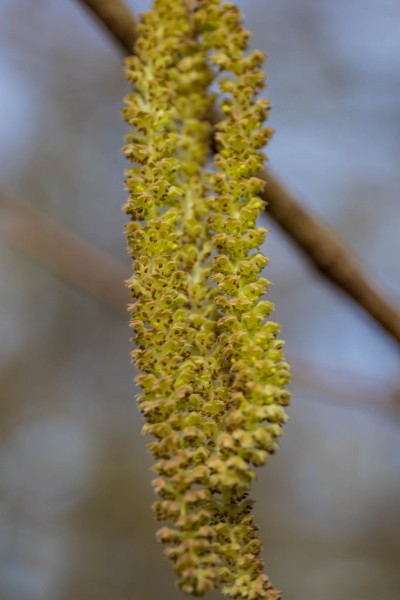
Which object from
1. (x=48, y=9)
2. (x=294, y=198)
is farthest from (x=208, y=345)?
(x=48, y=9)

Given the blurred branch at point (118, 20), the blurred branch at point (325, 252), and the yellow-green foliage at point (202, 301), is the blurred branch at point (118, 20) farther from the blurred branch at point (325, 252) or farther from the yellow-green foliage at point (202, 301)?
the yellow-green foliage at point (202, 301)

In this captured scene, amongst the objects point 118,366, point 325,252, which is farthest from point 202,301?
point 118,366

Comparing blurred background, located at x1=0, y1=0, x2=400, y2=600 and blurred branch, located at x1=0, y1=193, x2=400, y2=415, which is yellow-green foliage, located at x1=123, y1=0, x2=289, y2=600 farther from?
blurred background, located at x1=0, y1=0, x2=400, y2=600

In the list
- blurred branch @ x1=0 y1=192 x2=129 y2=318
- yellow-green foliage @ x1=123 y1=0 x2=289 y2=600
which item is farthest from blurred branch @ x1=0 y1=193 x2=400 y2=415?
yellow-green foliage @ x1=123 y1=0 x2=289 y2=600

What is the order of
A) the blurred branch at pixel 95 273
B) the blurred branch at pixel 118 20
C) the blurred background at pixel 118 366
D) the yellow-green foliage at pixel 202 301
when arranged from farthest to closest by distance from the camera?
the blurred background at pixel 118 366
the blurred branch at pixel 95 273
the blurred branch at pixel 118 20
the yellow-green foliage at pixel 202 301

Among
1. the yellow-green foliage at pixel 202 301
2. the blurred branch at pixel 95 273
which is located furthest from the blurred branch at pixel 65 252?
the yellow-green foliage at pixel 202 301
